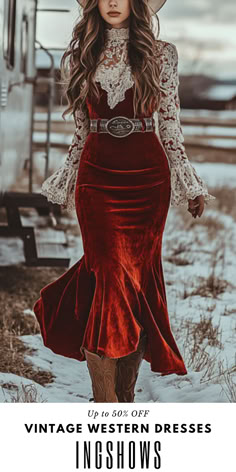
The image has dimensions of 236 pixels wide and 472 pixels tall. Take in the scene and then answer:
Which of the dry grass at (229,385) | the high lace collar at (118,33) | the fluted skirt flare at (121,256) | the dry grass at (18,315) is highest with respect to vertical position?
the high lace collar at (118,33)

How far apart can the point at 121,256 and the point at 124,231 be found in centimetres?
9

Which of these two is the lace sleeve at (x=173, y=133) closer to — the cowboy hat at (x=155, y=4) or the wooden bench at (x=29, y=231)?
the cowboy hat at (x=155, y=4)

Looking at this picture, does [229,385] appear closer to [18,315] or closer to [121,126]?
[121,126]

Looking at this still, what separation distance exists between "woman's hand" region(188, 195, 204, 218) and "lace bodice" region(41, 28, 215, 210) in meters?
0.02

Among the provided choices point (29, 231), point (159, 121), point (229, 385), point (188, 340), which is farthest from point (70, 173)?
point (29, 231)

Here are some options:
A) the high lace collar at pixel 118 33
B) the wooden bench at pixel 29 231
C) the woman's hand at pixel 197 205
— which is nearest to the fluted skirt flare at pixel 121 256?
the woman's hand at pixel 197 205

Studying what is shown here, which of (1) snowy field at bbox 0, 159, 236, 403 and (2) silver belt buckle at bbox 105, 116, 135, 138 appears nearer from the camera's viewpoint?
(2) silver belt buckle at bbox 105, 116, 135, 138

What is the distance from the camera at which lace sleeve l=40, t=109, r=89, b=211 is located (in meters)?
2.74

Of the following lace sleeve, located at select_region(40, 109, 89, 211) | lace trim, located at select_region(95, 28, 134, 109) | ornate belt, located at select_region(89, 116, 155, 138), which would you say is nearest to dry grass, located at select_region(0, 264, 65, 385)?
lace sleeve, located at select_region(40, 109, 89, 211)

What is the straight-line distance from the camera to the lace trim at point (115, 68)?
8.43 ft

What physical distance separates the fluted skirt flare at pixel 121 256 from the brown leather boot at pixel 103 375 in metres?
0.06

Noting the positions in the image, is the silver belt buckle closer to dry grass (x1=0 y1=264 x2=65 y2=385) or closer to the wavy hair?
the wavy hair

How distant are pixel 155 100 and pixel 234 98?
59.3ft
